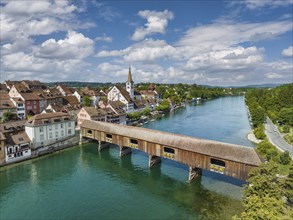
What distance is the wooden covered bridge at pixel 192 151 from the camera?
28859 mm

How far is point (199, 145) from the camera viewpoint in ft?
107

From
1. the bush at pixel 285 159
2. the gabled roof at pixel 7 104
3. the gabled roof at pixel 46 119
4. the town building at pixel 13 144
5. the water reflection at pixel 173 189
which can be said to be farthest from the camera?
the gabled roof at pixel 7 104

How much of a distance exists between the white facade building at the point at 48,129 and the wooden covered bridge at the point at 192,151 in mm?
10154

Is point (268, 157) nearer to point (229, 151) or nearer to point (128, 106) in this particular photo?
point (229, 151)

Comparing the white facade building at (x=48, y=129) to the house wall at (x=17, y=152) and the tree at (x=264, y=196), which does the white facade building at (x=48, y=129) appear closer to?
the house wall at (x=17, y=152)

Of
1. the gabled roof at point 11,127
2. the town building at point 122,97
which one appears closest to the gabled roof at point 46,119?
the gabled roof at point 11,127

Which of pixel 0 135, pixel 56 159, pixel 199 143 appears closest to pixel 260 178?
pixel 199 143

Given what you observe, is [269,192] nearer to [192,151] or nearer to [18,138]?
[192,151]

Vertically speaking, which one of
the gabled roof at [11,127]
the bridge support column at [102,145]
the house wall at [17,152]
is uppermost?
the gabled roof at [11,127]

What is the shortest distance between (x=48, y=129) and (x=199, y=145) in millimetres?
30393

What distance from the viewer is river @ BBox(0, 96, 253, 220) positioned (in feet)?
85.1

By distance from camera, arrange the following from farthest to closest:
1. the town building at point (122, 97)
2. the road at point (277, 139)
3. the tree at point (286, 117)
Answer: the town building at point (122, 97)
the tree at point (286, 117)
the road at point (277, 139)

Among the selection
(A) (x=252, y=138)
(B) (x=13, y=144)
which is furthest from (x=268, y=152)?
(B) (x=13, y=144)

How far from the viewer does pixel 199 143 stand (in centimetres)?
3288
